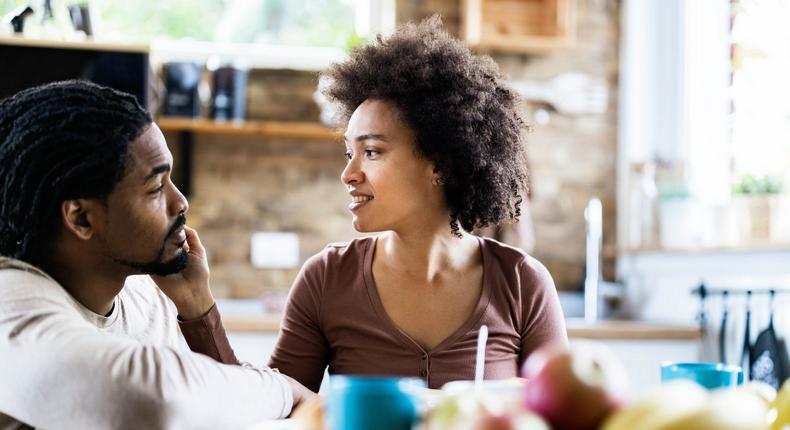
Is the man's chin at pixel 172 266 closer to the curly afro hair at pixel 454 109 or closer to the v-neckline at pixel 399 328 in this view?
the v-neckline at pixel 399 328

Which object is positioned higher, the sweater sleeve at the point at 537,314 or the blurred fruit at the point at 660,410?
the blurred fruit at the point at 660,410

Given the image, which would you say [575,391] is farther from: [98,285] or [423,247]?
[423,247]

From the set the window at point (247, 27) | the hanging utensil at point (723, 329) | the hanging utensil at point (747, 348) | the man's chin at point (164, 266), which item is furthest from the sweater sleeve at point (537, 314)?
the window at point (247, 27)

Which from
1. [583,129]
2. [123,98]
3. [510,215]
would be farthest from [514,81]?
[123,98]

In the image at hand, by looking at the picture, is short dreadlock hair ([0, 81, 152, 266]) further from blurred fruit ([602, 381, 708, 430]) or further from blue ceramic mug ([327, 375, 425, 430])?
blurred fruit ([602, 381, 708, 430])

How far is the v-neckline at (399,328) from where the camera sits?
1854 mm

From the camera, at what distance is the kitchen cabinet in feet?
12.6

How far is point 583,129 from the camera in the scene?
4.09 m

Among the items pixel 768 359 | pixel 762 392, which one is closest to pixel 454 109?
pixel 762 392

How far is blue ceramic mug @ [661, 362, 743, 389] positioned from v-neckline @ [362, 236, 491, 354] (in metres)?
0.67

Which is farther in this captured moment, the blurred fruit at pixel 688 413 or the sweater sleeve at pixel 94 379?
the sweater sleeve at pixel 94 379

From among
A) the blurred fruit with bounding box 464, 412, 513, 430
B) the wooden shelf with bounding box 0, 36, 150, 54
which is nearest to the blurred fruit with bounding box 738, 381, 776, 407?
the blurred fruit with bounding box 464, 412, 513, 430

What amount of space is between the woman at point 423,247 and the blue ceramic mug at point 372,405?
3.10 ft

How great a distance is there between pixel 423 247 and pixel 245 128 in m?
1.80
